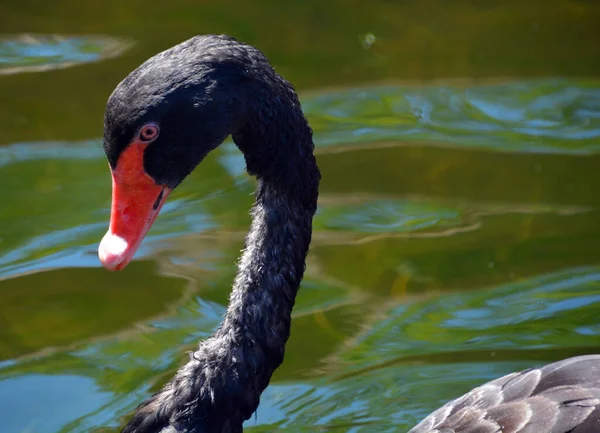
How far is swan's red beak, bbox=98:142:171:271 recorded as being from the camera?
11.4 ft

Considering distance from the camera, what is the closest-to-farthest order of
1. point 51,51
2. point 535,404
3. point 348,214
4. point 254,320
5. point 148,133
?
point 148,133, point 535,404, point 254,320, point 348,214, point 51,51

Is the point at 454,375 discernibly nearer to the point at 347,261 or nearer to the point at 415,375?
the point at 415,375

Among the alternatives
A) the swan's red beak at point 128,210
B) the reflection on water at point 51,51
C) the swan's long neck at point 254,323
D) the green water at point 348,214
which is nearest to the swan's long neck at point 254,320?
the swan's long neck at point 254,323

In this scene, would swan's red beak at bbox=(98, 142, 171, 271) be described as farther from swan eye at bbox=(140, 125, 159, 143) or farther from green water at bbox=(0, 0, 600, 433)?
green water at bbox=(0, 0, 600, 433)

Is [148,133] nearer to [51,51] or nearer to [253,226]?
[253,226]

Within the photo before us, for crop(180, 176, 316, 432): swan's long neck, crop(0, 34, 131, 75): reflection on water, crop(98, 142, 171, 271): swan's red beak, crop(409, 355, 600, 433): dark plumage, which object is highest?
crop(0, 34, 131, 75): reflection on water

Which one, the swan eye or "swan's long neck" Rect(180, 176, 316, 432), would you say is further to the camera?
"swan's long neck" Rect(180, 176, 316, 432)

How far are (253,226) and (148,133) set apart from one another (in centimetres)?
63

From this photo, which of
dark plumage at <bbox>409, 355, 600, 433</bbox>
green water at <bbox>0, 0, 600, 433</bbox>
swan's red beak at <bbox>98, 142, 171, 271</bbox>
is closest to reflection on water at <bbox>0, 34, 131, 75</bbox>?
green water at <bbox>0, 0, 600, 433</bbox>

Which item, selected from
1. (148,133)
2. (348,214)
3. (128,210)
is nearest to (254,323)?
(128,210)

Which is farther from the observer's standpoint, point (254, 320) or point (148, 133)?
point (254, 320)

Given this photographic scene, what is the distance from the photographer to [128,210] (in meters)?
3.54

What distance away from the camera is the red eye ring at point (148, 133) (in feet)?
11.1

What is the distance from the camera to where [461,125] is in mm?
6352
